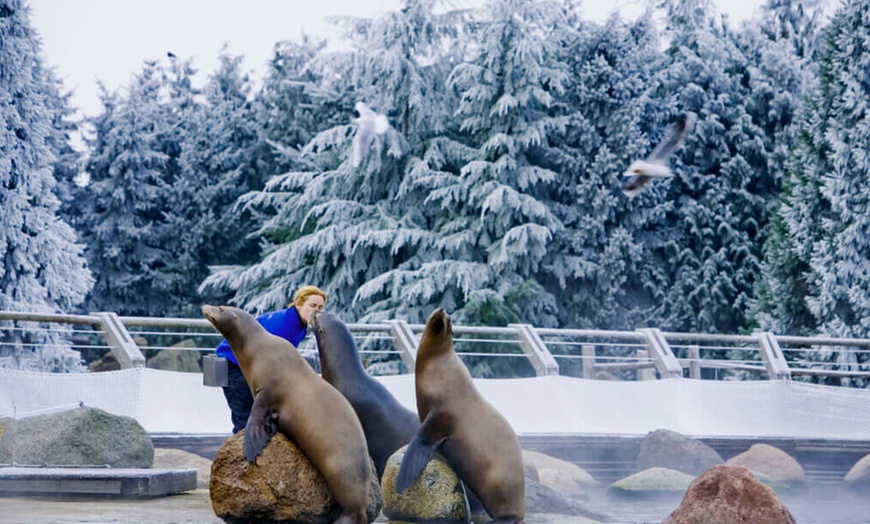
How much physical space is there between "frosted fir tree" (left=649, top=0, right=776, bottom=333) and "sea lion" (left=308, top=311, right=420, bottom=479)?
50.2 ft

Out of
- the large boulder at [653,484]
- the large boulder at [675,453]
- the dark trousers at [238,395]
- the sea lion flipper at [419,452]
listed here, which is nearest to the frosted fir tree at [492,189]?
the large boulder at [675,453]

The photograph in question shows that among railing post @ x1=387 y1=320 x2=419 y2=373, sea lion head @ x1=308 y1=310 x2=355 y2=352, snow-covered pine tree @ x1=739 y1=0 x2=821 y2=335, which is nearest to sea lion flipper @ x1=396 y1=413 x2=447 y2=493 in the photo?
sea lion head @ x1=308 y1=310 x2=355 y2=352

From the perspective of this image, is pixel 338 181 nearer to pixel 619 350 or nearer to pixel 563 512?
pixel 619 350

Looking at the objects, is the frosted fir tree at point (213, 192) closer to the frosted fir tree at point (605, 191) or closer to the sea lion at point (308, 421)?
the frosted fir tree at point (605, 191)

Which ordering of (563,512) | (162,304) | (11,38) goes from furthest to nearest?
(162,304), (11,38), (563,512)

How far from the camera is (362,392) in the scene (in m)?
5.04

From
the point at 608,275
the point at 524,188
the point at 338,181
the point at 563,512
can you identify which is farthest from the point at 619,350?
the point at 563,512

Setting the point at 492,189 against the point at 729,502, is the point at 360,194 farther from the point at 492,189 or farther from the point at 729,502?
the point at 729,502

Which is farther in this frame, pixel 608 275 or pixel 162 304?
pixel 162 304

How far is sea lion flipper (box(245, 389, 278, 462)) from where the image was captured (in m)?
4.31

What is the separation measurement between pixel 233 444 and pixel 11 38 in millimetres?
12313

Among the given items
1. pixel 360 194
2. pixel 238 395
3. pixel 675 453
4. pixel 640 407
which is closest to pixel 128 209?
pixel 360 194

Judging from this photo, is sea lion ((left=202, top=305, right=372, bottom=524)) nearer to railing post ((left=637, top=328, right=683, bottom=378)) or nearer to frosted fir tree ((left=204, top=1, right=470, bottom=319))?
railing post ((left=637, top=328, right=683, bottom=378))

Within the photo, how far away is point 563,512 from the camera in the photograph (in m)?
5.57
